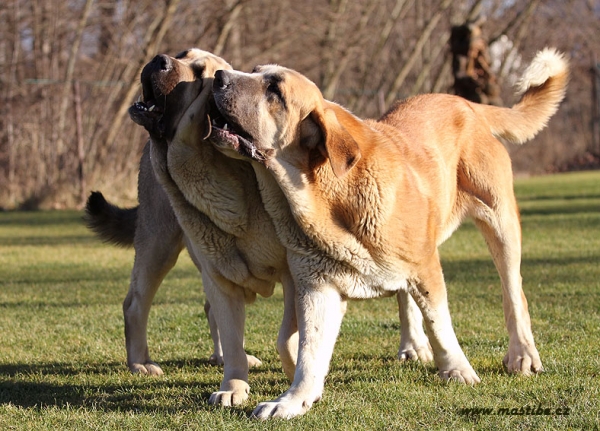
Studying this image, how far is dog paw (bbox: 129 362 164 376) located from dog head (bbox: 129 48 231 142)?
1493mm

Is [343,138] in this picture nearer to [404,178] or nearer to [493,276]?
[404,178]

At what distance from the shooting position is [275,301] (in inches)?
291

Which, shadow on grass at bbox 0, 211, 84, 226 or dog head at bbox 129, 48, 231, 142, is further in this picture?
shadow on grass at bbox 0, 211, 84, 226

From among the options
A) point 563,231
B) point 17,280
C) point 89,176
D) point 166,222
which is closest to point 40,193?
point 89,176

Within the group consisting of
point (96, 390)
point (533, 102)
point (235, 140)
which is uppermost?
point (533, 102)

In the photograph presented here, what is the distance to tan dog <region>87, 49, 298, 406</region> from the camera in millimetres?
4273

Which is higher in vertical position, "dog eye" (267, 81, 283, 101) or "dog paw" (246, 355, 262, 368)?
"dog eye" (267, 81, 283, 101)

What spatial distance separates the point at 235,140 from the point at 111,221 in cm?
257

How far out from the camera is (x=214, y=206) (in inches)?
168

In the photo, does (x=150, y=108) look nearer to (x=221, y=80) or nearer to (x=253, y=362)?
(x=221, y=80)

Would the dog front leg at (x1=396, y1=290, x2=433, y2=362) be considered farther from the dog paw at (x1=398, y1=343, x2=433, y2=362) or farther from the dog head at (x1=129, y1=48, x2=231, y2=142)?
the dog head at (x1=129, y1=48, x2=231, y2=142)

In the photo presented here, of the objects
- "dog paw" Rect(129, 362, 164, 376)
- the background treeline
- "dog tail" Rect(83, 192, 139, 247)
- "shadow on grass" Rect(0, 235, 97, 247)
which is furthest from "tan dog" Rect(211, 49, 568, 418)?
the background treeline

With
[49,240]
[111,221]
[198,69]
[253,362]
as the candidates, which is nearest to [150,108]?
[198,69]

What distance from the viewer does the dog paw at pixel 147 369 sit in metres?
5.12
